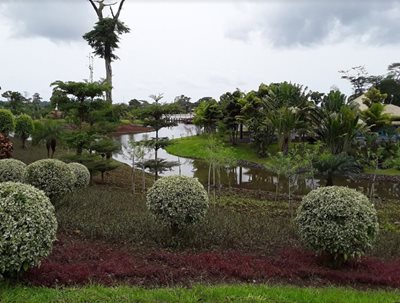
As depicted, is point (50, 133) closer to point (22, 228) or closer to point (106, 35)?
point (106, 35)

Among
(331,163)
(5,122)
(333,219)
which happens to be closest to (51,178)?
(333,219)

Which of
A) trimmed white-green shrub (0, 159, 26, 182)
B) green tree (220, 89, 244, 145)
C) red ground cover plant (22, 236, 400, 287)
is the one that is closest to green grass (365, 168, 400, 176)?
green tree (220, 89, 244, 145)

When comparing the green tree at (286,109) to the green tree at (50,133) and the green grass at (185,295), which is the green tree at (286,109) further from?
the green grass at (185,295)

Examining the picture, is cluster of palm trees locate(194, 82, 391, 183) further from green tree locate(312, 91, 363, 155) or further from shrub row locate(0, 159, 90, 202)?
shrub row locate(0, 159, 90, 202)

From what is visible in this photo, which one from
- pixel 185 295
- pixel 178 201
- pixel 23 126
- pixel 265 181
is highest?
pixel 23 126

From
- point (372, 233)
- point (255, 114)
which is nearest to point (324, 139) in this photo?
point (255, 114)

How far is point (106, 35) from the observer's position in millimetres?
28781

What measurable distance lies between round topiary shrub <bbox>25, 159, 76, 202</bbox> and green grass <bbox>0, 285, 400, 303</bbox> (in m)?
5.08

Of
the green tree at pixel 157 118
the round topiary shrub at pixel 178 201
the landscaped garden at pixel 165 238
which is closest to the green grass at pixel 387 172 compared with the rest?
the landscaped garden at pixel 165 238

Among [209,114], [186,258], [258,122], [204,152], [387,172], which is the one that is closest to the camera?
[186,258]

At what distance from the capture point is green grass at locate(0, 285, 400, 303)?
5.23m

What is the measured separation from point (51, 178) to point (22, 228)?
16.6 ft

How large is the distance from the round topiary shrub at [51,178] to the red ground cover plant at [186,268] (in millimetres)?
2345

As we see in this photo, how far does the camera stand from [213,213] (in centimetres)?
1201
